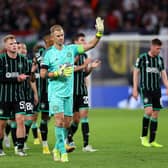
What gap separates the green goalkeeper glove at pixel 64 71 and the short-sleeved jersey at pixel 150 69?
11.8 ft

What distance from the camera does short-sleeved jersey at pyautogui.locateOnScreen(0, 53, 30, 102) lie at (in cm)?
1373

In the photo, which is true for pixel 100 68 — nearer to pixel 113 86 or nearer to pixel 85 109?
pixel 113 86

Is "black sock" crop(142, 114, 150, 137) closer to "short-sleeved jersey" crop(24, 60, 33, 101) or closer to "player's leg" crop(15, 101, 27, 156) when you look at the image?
"short-sleeved jersey" crop(24, 60, 33, 101)

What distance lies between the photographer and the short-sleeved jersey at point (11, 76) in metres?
13.7

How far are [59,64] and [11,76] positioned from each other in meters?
1.53

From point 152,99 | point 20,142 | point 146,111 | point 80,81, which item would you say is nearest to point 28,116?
point 80,81

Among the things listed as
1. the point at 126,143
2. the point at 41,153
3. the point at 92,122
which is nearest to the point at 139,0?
the point at 92,122

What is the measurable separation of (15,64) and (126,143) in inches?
141

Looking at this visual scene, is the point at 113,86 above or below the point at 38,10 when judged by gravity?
below

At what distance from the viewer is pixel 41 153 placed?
14.2 m

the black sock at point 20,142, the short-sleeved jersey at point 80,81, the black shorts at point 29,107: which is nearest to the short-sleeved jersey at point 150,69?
the short-sleeved jersey at point 80,81

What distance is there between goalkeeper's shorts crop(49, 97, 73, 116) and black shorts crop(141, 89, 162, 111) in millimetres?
3191

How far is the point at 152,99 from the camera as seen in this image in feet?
51.3

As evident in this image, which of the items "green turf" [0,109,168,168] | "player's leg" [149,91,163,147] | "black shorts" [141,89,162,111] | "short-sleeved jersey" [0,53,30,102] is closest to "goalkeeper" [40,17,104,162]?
"green turf" [0,109,168,168]
